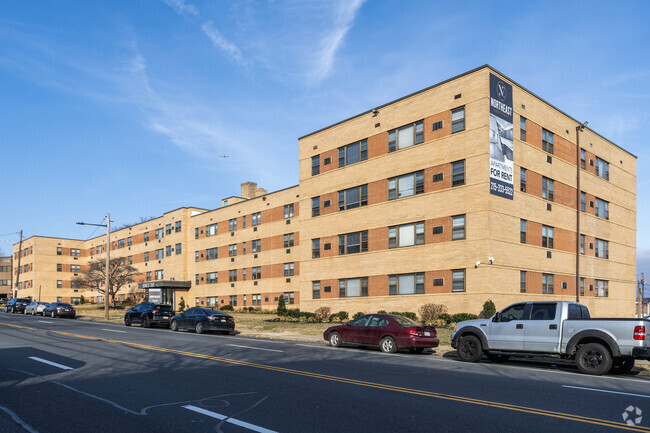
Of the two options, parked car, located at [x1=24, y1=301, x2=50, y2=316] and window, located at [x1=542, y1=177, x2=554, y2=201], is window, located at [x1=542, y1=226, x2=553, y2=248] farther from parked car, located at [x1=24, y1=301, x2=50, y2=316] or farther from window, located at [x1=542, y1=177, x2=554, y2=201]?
parked car, located at [x1=24, y1=301, x2=50, y2=316]

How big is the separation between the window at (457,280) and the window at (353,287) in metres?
7.27

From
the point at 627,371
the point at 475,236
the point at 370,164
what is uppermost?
the point at 370,164

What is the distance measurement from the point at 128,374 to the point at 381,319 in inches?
400

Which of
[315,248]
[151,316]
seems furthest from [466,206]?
[151,316]

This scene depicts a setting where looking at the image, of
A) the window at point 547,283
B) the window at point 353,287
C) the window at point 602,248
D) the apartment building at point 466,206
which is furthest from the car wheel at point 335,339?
the window at point 602,248

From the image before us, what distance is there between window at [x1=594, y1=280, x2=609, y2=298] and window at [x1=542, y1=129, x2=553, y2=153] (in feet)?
37.0

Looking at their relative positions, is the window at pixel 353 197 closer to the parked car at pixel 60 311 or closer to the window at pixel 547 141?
the window at pixel 547 141

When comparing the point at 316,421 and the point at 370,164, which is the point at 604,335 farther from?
the point at 370,164

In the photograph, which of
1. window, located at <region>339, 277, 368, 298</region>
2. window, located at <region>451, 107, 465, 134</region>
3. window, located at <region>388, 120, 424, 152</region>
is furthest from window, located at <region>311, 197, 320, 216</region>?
window, located at <region>451, 107, 465, 134</region>

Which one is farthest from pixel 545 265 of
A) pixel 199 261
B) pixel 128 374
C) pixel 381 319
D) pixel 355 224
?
pixel 199 261

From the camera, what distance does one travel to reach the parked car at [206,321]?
28.4 meters

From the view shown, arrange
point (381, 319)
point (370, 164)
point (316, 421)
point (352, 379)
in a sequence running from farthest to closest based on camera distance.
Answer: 1. point (370, 164)
2. point (381, 319)
3. point (352, 379)
4. point (316, 421)

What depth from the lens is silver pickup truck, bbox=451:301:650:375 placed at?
13.4 m

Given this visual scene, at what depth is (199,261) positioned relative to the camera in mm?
65438
